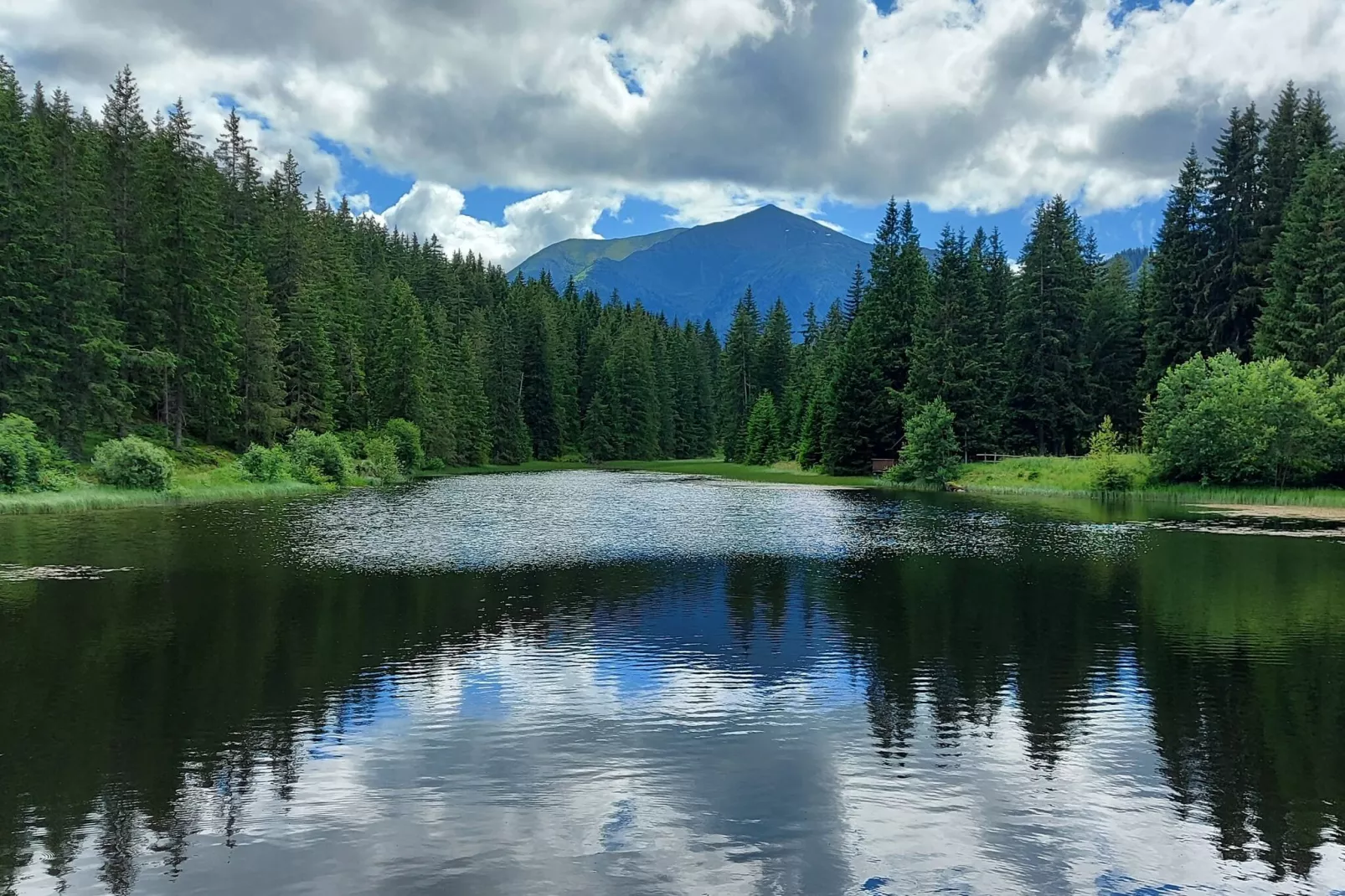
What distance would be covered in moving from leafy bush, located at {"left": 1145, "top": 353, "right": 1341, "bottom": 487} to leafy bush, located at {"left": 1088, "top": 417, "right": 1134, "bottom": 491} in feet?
7.48

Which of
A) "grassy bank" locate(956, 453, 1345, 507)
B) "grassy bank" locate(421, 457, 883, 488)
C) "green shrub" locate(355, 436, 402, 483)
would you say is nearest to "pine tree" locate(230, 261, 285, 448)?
"green shrub" locate(355, 436, 402, 483)

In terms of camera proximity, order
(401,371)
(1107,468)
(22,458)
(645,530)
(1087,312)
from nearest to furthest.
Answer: (645,530) < (22,458) < (1107,468) < (1087,312) < (401,371)

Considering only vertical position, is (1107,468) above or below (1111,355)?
below

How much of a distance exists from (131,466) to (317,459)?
17.0 m

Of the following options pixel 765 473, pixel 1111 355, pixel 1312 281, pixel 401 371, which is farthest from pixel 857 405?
pixel 401 371

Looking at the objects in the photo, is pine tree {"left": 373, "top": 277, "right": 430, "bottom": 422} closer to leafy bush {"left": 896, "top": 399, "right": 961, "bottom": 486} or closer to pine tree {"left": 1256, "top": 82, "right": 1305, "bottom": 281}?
leafy bush {"left": 896, "top": 399, "right": 961, "bottom": 486}

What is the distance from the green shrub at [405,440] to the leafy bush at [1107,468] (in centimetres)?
5937

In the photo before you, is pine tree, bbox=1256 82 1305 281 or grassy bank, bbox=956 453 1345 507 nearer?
grassy bank, bbox=956 453 1345 507

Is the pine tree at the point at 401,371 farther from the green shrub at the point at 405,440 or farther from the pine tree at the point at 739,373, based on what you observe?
the pine tree at the point at 739,373

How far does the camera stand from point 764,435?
110 meters

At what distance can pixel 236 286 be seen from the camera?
66812mm

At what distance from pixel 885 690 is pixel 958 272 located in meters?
69.8

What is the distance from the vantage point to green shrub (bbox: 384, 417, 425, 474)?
79750 millimetres

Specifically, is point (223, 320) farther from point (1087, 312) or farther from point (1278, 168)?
point (1278, 168)
